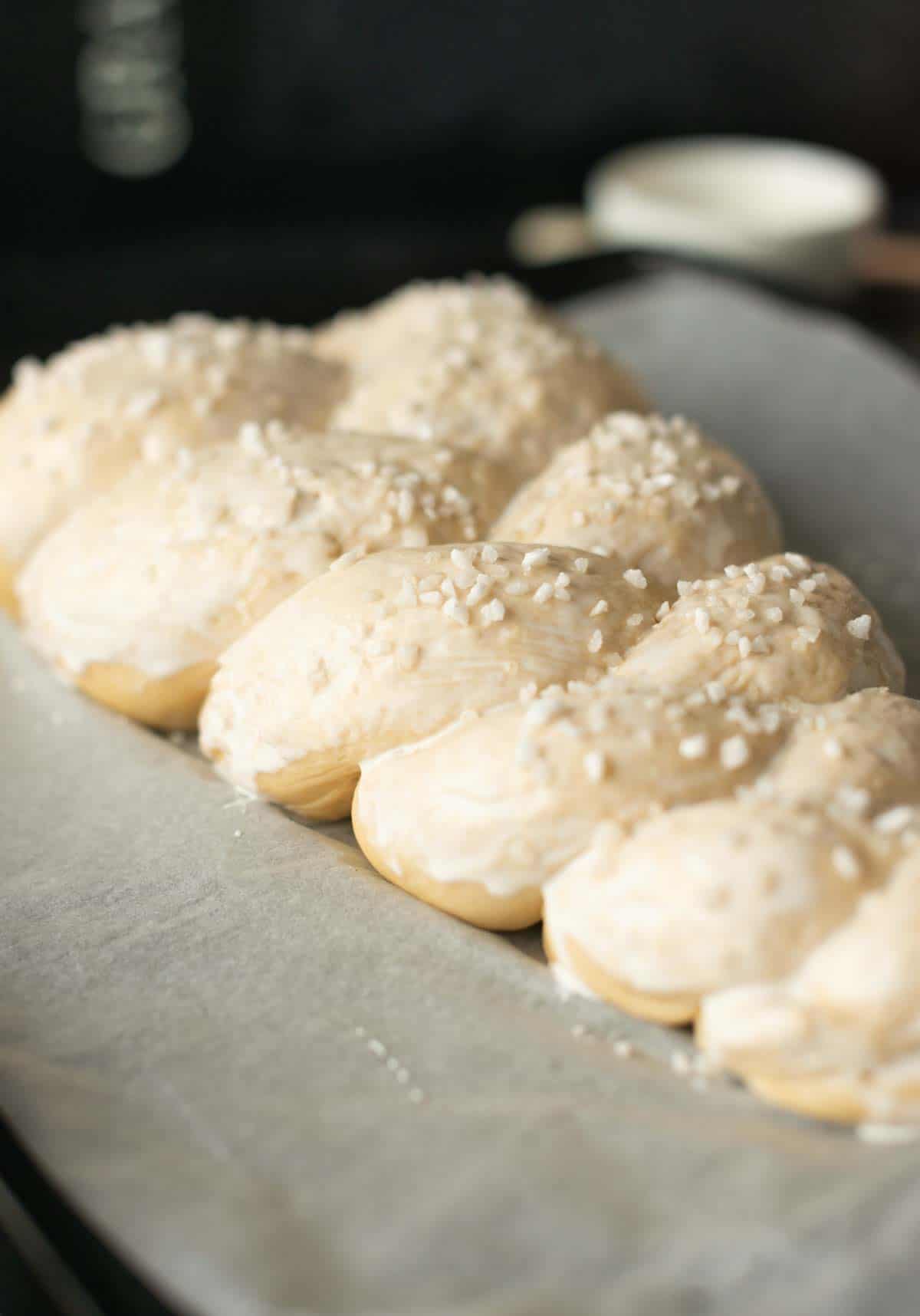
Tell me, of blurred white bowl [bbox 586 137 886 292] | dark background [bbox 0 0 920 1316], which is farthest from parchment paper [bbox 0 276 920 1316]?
dark background [bbox 0 0 920 1316]

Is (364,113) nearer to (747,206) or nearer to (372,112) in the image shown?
(372,112)

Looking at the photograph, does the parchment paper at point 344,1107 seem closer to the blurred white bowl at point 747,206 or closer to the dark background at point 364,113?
the blurred white bowl at point 747,206

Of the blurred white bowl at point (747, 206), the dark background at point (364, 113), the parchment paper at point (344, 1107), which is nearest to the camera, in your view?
the parchment paper at point (344, 1107)

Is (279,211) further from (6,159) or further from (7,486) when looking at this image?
(7,486)

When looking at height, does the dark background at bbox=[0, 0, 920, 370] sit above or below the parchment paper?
above

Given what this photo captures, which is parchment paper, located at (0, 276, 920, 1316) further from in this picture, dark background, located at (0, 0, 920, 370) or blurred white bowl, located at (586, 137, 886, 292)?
dark background, located at (0, 0, 920, 370)

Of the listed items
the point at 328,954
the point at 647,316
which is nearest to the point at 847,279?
the point at 647,316

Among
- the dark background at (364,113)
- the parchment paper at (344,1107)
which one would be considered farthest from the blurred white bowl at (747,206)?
the parchment paper at (344,1107)
